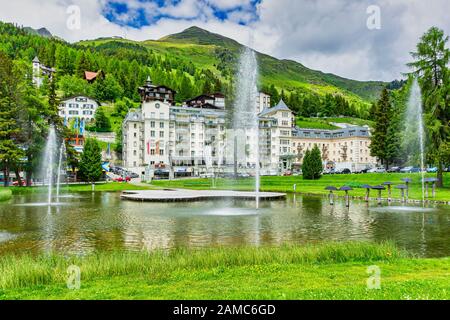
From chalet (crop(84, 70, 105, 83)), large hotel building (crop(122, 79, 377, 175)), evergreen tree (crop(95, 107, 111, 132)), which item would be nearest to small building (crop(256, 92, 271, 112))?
large hotel building (crop(122, 79, 377, 175))

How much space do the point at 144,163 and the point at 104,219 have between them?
271 ft

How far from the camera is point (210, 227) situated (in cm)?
2442

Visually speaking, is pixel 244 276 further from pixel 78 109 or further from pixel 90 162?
pixel 78 109

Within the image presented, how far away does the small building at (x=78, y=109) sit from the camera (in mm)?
154500

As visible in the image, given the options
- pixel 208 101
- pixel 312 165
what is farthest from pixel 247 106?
pixel 208 101

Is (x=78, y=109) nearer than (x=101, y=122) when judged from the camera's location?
No

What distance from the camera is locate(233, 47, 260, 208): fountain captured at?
151 feet

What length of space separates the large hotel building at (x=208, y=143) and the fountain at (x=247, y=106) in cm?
109

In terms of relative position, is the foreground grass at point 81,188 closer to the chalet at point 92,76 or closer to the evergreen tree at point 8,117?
the evergreen tree at point 8,117

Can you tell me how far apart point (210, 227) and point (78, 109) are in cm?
14484

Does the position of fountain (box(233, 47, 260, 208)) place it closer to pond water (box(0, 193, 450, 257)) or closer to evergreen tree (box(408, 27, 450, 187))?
pond water (box(0, 193, 450, 257))

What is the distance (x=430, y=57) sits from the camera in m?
55.2
